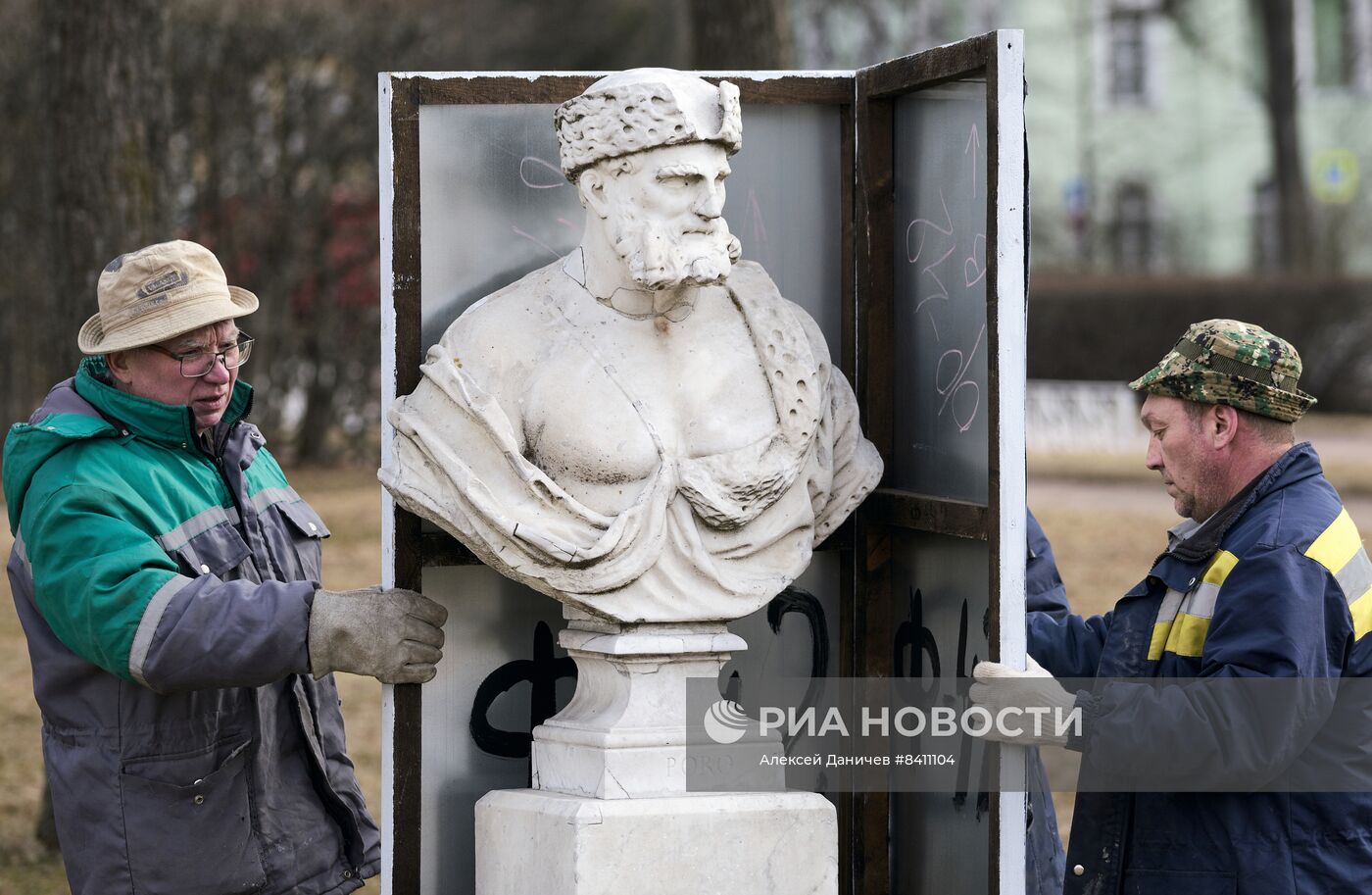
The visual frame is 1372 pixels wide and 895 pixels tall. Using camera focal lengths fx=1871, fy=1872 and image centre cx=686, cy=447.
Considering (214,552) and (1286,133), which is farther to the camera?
(1286,133)

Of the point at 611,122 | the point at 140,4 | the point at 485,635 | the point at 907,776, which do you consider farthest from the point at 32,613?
the point at 140,4

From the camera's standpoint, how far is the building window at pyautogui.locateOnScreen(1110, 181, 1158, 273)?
965 inches

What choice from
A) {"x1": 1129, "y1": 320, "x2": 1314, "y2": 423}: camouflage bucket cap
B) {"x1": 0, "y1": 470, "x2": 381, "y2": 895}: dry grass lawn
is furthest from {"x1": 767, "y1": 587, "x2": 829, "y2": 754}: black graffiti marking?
{"x1": 0, "y1": 470, "x2": 381, "y2": 895}: dry grass lawn

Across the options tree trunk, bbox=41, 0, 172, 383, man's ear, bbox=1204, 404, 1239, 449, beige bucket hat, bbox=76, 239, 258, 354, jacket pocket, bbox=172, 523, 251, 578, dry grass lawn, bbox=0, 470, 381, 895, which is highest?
tree trunk, bbox=41, 0, 172, 383

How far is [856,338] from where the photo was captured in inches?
164

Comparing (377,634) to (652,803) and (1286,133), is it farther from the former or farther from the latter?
(1286,133)

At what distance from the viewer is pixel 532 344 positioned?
3686 millimetres

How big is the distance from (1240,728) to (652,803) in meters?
1.08

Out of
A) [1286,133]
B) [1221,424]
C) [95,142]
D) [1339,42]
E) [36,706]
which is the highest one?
[1339,42]

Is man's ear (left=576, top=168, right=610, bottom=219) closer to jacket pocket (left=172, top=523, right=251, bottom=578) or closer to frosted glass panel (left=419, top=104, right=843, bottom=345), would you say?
frosted glass panel (left=419, top=104, right=843, bottom=345)

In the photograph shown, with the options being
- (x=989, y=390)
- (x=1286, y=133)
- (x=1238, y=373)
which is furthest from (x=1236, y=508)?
(x=1286, y=133)

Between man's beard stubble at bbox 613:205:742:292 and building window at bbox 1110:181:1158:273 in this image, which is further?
building window at bbox 1110:181:1158:273

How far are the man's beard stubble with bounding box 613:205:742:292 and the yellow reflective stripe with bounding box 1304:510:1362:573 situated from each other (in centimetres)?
119

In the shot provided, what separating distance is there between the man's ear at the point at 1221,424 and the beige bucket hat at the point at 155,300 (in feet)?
6.34
